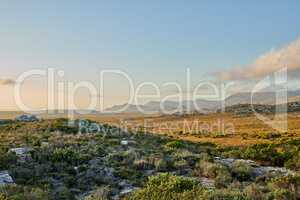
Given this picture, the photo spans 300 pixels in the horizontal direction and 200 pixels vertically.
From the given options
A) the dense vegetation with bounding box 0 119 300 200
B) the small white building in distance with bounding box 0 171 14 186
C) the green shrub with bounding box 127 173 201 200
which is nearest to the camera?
the green shrub with bounding box 127 173 201 200

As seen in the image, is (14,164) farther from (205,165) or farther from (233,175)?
(233,175)

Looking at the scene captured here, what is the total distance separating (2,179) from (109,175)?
3.72 m

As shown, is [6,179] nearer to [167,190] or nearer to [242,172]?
[167,190]

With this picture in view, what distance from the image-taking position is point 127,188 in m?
12.9

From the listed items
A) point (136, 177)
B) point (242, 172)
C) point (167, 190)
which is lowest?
point (136, 177)

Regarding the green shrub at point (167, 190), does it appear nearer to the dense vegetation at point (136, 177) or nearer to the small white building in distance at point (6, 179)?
the dense vegetation at point (136, 177)

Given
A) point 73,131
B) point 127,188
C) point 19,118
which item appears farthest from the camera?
point 19,118

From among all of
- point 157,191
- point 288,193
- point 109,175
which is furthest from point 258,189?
point 109,175

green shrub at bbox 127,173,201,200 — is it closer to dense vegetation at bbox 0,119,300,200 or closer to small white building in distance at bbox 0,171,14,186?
dense vegetation at bbox 0,119,300,200

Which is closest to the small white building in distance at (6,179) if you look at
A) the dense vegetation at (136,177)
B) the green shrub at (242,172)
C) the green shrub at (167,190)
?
the dense vegetation at (136,177)

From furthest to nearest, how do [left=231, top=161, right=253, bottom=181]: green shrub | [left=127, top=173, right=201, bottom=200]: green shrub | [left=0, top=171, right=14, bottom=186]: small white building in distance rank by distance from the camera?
[left=231, top=161, right=253, bottom=181]: green shrub
[left=0, top=171, right=14, bottom=186]: small white building in distance
[left=127, top=173, right=201, bottom=200]: green shrub

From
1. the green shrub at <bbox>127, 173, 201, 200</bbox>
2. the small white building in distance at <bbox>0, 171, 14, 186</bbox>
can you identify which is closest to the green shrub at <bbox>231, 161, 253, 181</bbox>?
the green shrub at <bbox>127, 173, 201, 200</bbox>

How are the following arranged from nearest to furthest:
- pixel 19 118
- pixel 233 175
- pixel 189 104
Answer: pixel 233 175 → pixel 19 118 → pixel 189 104

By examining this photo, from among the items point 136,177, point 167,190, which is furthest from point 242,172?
point 167,190
